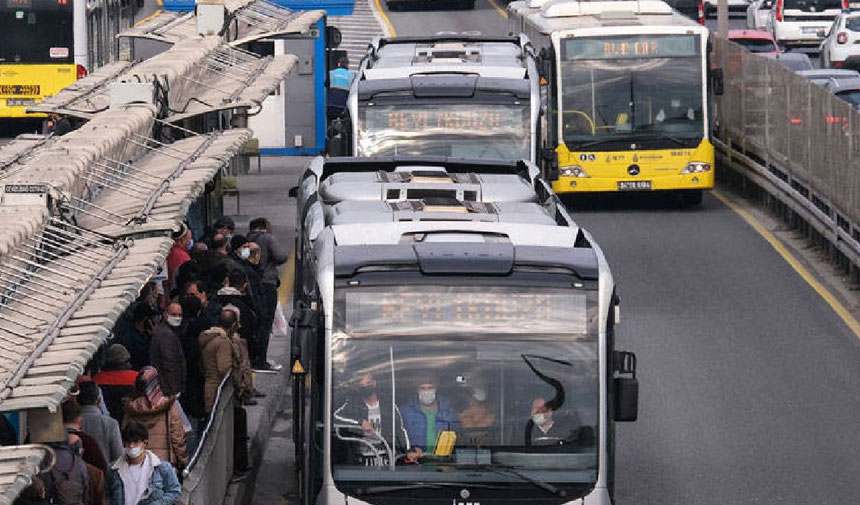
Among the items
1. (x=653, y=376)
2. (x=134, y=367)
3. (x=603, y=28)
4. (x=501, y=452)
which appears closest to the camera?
(x=501, y=452)

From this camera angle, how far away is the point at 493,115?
2777 cm

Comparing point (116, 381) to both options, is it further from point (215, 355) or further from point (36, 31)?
point (36, 31)

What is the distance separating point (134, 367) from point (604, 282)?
472 cm

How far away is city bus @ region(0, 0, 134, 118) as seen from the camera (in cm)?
4109

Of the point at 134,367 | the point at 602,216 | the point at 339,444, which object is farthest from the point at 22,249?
the point at 602,216

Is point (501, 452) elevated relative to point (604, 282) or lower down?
lower down

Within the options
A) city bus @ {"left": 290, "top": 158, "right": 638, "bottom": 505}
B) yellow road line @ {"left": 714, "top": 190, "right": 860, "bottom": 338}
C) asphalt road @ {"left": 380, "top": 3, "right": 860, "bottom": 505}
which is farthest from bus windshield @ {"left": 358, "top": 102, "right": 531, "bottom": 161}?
city bus @ {"left": 290, "top": 158, "right": 638, "bottom": 505}

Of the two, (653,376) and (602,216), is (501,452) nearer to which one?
(653,376)

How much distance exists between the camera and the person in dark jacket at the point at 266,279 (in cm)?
2191

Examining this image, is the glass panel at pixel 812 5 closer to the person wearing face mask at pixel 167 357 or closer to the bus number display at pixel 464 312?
the person wearing face mask at pixel 167 357

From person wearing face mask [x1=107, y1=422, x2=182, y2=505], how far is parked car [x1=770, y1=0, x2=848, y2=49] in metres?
47.5

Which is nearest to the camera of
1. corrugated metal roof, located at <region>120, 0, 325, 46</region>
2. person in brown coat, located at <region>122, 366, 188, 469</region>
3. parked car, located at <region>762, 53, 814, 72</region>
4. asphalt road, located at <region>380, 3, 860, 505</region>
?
person in brown coat, located at <region>122, 366, 188, 469</region>

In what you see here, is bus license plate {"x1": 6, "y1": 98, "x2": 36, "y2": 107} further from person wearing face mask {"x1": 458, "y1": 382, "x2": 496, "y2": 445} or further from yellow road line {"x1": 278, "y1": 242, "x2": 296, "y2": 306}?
person wearing face mask {"x1": 458, "y1": 382, "x2": 496, "y2": 445}

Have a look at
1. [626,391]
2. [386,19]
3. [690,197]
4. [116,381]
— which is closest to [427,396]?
[626,391]
